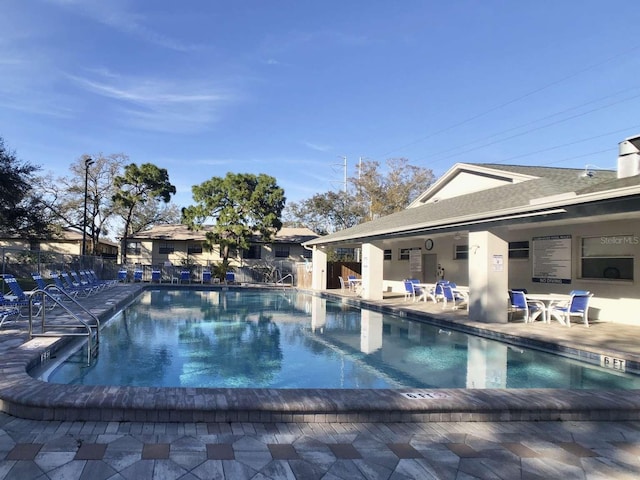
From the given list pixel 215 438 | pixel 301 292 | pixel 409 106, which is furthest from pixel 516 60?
A: pixel 215 438

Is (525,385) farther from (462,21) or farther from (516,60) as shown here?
(516,60)

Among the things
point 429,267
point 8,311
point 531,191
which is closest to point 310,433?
point 8,311

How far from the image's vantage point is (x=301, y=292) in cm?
2311

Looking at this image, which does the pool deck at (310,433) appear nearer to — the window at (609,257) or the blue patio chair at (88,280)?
the window at (609,257)

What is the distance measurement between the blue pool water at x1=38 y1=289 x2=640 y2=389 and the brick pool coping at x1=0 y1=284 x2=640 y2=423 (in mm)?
1921

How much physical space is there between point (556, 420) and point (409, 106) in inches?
1038

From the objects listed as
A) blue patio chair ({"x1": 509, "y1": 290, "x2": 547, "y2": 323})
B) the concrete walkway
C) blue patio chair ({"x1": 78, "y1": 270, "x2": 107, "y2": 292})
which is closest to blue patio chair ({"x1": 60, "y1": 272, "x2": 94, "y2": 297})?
blue patio chair ({"x1": 78, "y1": 270, "x2": 107, "y2": 292})

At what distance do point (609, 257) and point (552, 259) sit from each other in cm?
152

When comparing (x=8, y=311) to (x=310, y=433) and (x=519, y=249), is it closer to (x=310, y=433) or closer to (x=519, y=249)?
(x=310, y=433)

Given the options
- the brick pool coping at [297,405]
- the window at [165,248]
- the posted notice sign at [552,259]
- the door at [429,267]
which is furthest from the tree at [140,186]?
the brick pool coping at [297,405]

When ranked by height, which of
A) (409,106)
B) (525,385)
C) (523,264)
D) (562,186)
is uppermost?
(409,106)

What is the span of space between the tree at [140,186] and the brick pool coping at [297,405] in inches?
1096

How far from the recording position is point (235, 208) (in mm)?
29031

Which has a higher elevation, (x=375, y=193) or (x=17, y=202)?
(x=375, y=193)
